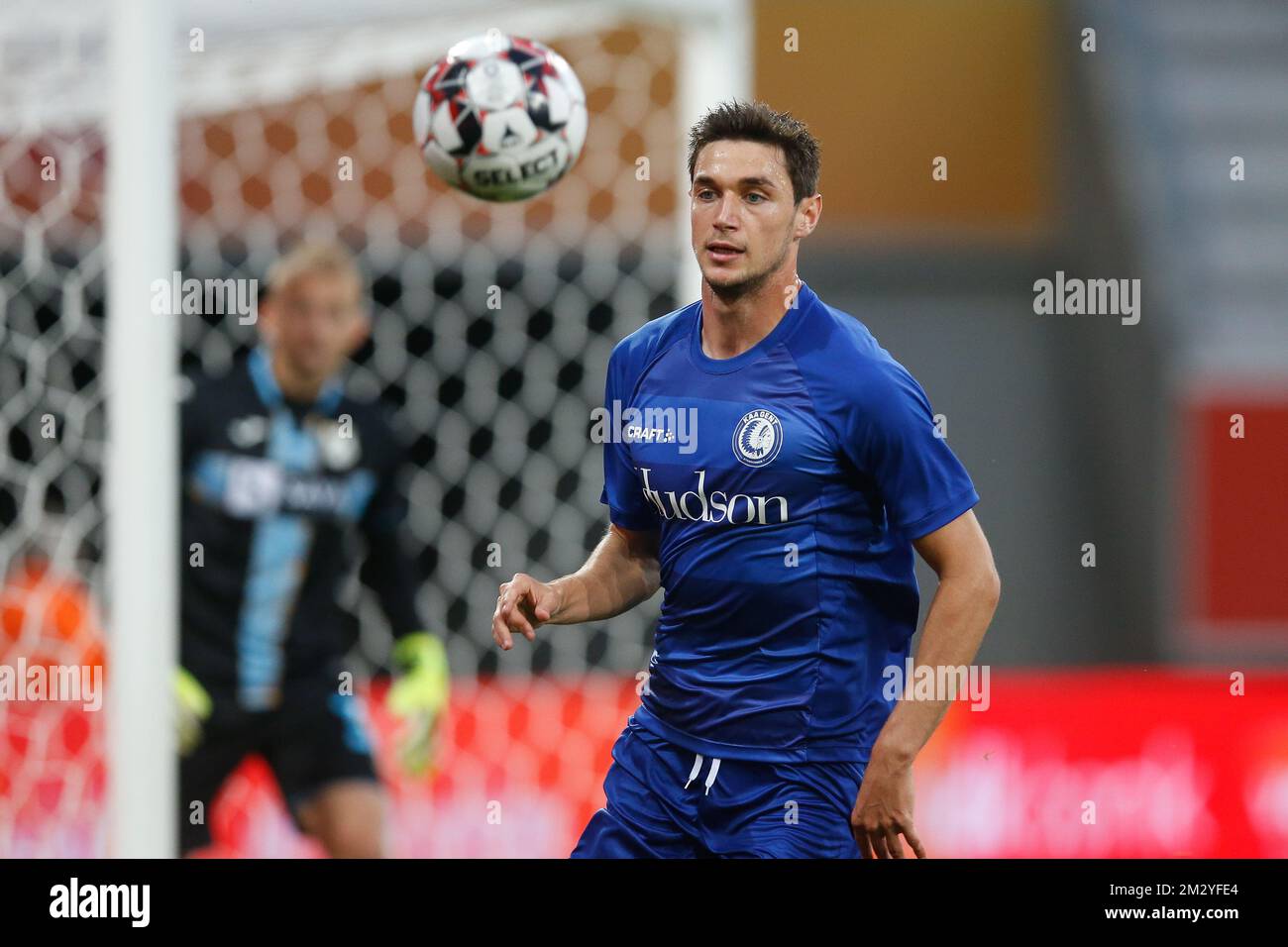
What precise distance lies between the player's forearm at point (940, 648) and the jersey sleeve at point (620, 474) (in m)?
0.63

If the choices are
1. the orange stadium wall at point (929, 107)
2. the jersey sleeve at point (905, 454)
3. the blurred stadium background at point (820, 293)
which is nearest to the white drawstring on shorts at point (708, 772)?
the jersey sleeve at point (905, 454)

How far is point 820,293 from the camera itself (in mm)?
9172

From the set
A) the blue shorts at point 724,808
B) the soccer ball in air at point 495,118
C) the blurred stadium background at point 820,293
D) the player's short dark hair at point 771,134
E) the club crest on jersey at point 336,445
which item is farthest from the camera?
the blurred stadium background at point 820,293

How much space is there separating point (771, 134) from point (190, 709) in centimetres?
324

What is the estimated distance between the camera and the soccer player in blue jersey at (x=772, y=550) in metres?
2.96

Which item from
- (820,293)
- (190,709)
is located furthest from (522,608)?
(820,293)

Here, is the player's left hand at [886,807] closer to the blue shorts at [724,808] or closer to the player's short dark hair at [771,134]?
the blue shorts at [724,808]

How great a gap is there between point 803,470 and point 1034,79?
779 centimetres

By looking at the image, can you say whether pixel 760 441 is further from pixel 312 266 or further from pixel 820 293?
pixel 820 293

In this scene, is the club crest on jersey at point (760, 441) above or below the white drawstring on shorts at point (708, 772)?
above

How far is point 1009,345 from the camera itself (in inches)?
379

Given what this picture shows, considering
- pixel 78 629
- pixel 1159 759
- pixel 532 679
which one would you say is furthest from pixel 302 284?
pixel 1159 759

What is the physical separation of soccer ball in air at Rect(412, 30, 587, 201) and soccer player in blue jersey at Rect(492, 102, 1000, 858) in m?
0.43
